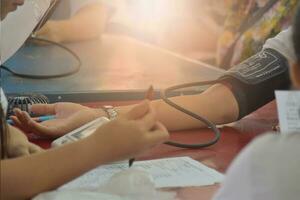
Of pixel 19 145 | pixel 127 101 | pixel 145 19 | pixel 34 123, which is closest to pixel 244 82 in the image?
Answer: pixel 127 101

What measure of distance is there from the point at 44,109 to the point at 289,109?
0.62m

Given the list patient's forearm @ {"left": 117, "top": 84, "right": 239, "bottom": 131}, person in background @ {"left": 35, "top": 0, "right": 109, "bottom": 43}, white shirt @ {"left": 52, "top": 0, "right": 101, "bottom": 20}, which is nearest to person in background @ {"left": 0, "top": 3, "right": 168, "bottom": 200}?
patient's forearm @ {"left": 117, "top": 84, "right": 239, "bottom": 131}

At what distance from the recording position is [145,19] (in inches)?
147

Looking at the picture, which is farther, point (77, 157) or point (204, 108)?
point (204, 108)

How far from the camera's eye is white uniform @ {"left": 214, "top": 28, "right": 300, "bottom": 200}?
0.47 metres

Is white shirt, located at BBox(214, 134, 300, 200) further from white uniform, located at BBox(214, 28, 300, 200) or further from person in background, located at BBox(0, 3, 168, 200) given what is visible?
person in background, located at BBox(0, 3, 168, 200)

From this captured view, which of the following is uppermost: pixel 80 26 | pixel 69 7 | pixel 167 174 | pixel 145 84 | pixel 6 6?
pixel 69 7

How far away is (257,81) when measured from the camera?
1.14 m

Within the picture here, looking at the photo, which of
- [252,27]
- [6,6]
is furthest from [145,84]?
[252,27]

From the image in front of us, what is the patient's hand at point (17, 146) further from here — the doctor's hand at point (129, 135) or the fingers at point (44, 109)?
the fingers at point (44, 109)

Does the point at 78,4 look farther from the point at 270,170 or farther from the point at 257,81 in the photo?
the point at 270,170

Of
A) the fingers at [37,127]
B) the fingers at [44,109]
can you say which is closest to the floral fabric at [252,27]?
the fingers at [44,109]

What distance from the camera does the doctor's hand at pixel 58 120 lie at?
1010 millimetres

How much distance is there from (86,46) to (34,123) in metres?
1.44
